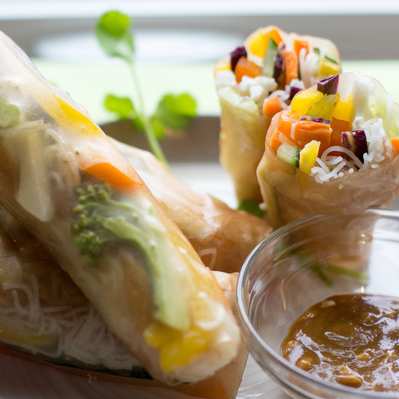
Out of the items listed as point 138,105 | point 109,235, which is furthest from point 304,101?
point 138,105

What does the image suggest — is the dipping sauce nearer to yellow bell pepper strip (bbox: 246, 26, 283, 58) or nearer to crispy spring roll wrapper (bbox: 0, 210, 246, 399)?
crispy spring roll wrapper (bbox: 0, 210, 246, 399)

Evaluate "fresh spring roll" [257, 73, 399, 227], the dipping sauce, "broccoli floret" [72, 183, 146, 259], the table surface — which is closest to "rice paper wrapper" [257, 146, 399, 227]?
"fresh spring roll" [257, 73, 399, 227]

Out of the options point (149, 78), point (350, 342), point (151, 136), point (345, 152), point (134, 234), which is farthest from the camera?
point (149, 78)

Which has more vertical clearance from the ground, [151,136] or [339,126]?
[339,126]

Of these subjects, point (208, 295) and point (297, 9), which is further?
point (297, 9)

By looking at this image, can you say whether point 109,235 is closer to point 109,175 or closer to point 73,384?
point 109,175

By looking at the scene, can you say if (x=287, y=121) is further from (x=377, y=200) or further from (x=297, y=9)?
(x=297, y=9)

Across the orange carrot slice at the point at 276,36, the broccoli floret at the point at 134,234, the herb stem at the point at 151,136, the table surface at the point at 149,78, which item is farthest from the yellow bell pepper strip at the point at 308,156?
the table surface at the point at 149,78

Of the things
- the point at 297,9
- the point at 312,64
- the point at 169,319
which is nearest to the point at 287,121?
the point at 312,64
